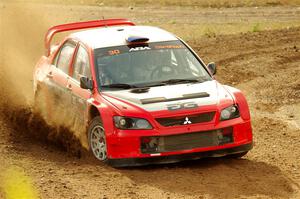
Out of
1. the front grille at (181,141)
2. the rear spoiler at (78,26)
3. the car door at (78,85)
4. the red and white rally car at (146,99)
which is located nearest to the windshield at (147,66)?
the red and white rally car at (146,99)

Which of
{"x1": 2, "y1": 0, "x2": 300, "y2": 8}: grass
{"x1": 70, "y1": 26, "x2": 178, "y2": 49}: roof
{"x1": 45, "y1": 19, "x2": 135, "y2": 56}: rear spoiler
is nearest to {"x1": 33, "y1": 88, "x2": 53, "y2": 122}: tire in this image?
{"x1": 45, "y1": 19, "x2": 135, "y2": 56}: rear spoiler

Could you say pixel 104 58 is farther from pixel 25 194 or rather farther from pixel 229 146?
pixel 25 194

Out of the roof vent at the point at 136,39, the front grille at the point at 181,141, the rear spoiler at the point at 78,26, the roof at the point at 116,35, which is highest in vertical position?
the roof vent at the point at 136,39

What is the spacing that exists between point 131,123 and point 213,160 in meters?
1.25

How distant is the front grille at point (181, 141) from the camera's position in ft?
35.3

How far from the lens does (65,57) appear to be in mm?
13234

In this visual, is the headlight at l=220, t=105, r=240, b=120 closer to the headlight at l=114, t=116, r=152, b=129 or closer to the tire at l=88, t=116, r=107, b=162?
the headlight at l=114, t=116, r=152, b=129

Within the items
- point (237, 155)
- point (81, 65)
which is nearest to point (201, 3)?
point (81, 65)

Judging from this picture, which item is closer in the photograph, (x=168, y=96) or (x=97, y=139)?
(x=168, y=96)

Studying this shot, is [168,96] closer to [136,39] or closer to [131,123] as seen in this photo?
[131,123]

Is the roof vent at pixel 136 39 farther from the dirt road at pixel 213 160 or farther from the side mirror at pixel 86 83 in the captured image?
the dirt road at pixel 213 160

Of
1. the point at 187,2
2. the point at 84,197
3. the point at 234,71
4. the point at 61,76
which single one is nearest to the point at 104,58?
the point at 61,76

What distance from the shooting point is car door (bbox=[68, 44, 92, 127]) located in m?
11.9

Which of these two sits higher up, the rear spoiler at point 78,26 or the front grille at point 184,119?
the rear spoiler at point 78,26
